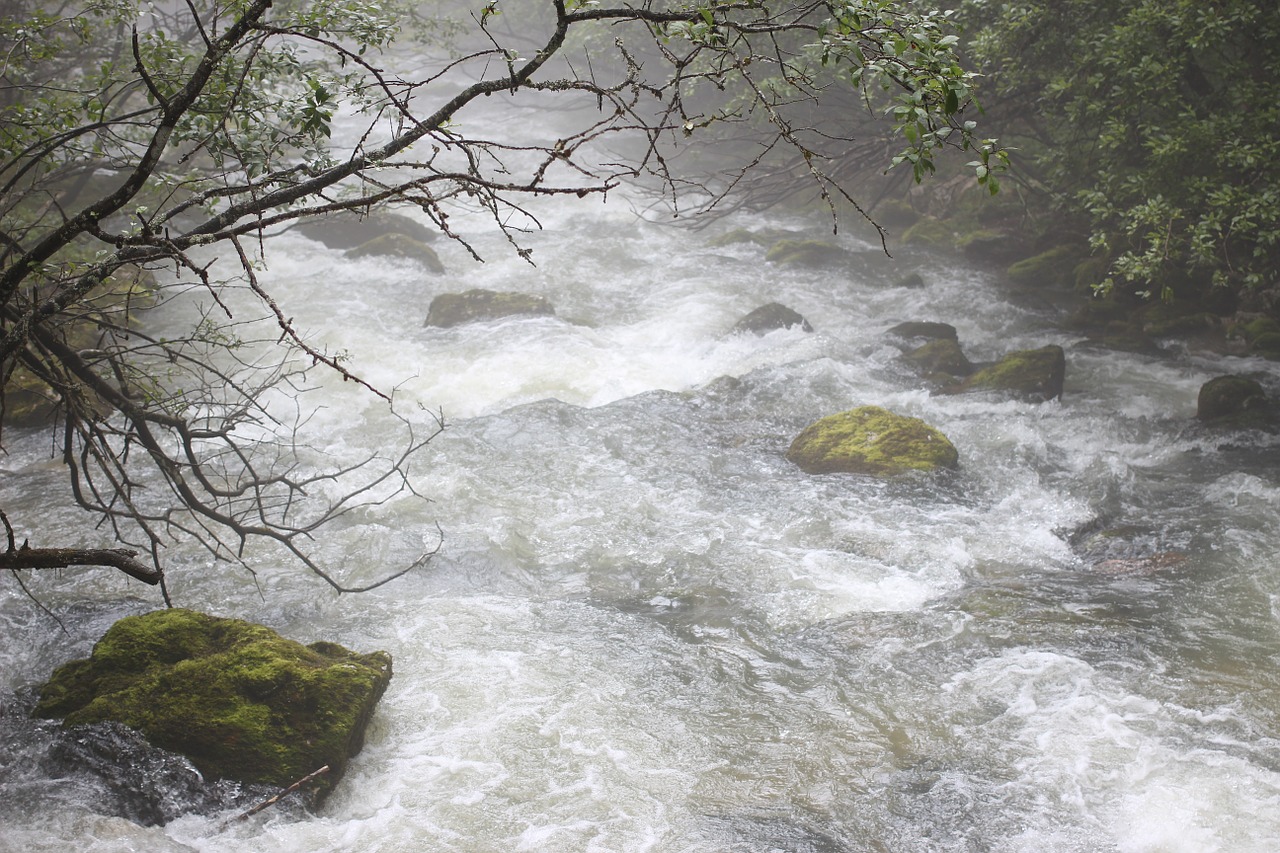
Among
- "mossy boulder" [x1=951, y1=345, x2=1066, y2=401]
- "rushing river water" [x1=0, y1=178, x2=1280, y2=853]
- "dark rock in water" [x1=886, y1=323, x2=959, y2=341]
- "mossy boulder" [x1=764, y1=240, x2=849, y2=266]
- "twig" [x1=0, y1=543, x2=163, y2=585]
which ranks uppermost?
"twig" [x1=0, y1=543, x2=163, y2=585]

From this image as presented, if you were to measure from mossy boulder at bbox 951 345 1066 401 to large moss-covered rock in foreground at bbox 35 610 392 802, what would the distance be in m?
7.84

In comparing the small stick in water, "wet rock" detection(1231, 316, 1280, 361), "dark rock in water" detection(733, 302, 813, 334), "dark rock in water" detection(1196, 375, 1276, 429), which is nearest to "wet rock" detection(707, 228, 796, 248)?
"dark rock in water" detection(733, 302, 813, 334)

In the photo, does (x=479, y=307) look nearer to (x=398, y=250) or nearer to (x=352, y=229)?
(x=398, y=250)

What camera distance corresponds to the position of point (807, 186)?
56.5 feet

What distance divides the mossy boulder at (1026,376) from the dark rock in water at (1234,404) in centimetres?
144

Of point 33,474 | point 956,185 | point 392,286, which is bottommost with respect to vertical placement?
point 33,474

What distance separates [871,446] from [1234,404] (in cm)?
390

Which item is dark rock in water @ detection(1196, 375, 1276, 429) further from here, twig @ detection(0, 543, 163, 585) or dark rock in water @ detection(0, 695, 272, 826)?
twig @ detection(0, 543, 163, 585)

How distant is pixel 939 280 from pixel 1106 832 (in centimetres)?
1120

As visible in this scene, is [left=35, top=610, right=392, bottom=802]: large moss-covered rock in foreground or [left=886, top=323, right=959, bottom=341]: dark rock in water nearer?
[left=35, top=610, right=392, bottom=802]: large moss-covered rock in foreground

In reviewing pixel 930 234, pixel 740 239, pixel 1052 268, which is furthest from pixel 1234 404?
pixel 740 239

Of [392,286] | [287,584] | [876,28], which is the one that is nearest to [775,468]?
[287,584]

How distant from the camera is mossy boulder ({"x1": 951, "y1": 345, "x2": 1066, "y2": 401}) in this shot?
33.7 ft

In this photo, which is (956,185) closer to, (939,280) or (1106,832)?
(939,280)
